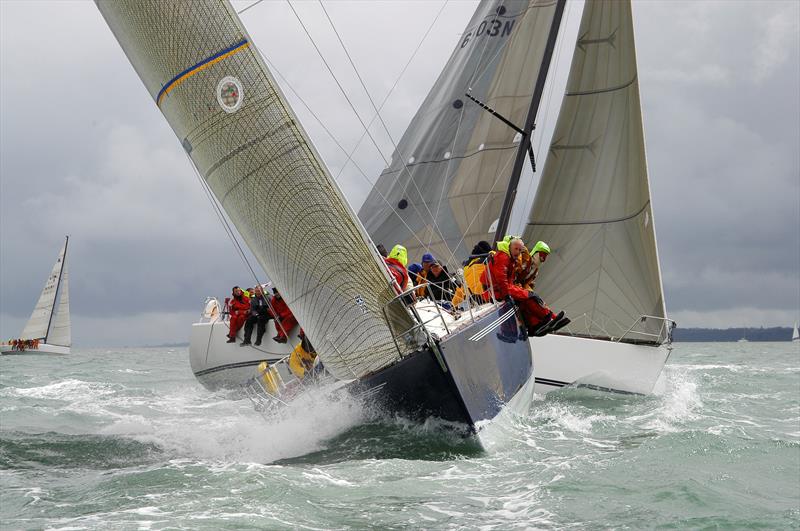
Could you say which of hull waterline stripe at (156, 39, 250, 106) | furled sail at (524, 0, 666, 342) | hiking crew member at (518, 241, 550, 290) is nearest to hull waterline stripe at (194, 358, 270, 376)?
furled sail at (524, 0, 666, 342)

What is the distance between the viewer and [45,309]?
144 ft

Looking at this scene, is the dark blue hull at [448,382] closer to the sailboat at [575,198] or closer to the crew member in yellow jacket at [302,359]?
the crew member in yellow jacket at [302,359]

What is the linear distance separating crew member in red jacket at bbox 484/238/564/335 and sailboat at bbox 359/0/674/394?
2457mm

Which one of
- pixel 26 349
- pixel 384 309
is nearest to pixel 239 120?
pixel 384 309

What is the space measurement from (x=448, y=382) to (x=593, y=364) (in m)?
5.11

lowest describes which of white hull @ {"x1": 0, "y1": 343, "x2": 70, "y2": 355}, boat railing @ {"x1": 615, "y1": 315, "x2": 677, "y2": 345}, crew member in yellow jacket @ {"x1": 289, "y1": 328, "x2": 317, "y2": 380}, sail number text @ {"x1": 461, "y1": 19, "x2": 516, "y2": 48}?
crew member in yellow jacket @ {"x1": 289, "y1": 328, "x2": 317, "y2": 380}

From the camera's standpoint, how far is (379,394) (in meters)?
6.64

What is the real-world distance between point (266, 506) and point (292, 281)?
2.30 meters

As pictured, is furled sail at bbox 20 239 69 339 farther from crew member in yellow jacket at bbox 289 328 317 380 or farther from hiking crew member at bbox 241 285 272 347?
crew member in yellow jacket at bbox 289 328 317 380

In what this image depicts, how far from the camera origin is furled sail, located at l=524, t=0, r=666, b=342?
1176 cm

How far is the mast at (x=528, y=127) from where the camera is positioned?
12953 millimetres

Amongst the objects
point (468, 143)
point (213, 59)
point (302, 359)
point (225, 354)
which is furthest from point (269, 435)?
point (468, 143)

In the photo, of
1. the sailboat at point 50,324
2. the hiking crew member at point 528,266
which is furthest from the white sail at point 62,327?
the hiking crew member at point 528,266

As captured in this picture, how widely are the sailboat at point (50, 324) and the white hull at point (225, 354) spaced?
1197 inches
